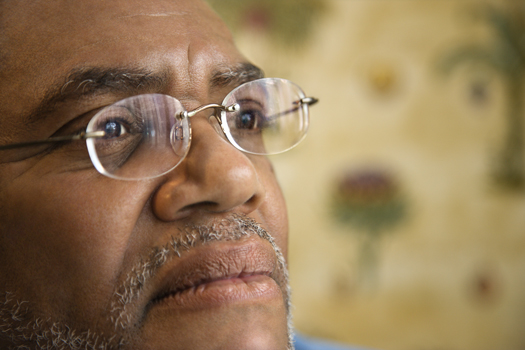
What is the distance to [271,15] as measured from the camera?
7.71 feet

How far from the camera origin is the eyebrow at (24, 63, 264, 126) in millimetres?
833

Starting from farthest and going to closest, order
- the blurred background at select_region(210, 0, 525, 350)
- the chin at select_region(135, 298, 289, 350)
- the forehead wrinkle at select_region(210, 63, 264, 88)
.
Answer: the blurred background at select_region(210, 0, 525, 350), the forehead wrinkle at select_region(210, 63, 264, 88), the chin at select_region(135, 298, 289, 350)

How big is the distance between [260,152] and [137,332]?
0.46 m

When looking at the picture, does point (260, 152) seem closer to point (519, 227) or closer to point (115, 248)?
point (115, 248)

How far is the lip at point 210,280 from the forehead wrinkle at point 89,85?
13.0 inches

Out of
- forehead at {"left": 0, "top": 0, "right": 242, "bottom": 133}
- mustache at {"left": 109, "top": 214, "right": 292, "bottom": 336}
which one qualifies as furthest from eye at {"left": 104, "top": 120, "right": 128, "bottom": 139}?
mustache at {"left": 109, "top": 214, "right": 292, "bottom": 336}

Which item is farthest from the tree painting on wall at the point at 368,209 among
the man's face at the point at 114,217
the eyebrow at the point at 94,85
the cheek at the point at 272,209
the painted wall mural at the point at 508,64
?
the eyebrow at the point at 94,85

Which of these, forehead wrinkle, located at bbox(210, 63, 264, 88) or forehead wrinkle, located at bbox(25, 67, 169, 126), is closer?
forehead wrinkle, located at bbox(25, 67, 169, 126)

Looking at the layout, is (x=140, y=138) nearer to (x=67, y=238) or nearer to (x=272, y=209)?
(x=67, y=238)

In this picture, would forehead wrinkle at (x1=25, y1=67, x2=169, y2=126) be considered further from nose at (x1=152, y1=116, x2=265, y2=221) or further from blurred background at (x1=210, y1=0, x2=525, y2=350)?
blurred background at (x1=210, y1=0, x2=525, y2=350)

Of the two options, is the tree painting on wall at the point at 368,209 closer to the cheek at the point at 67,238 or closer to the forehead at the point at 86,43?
the forehead at the point at 86,43

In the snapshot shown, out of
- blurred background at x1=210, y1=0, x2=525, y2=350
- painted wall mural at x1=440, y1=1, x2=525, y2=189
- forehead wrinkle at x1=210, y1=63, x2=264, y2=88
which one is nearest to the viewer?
forehead wrinkle at x1=210, y1=63, x2=264, y2=88

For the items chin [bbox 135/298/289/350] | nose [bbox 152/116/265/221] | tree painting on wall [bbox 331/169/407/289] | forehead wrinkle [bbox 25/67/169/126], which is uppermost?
forehead wrinkle [bbox 25/67/169/126]

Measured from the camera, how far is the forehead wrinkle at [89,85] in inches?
32.8
